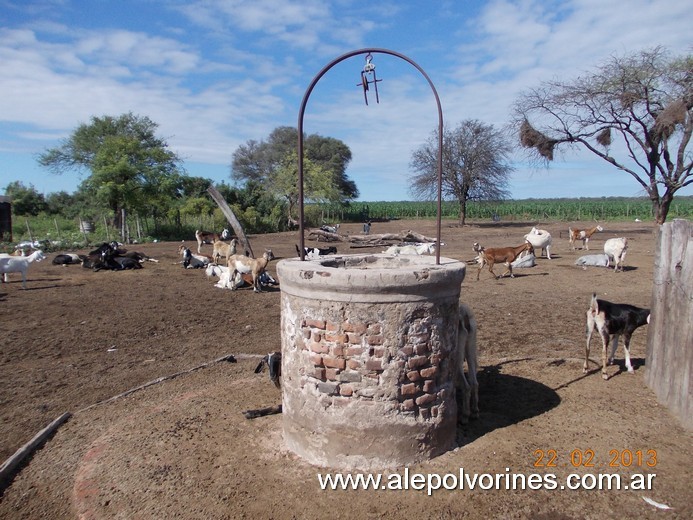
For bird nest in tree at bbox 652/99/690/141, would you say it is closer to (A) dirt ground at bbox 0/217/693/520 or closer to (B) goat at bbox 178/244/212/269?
(A) dirt ground at bbox 0/217/693/520

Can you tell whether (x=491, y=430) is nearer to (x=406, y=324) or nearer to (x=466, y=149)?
(x=406, y=324)

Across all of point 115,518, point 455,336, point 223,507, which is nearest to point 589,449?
point 455,336

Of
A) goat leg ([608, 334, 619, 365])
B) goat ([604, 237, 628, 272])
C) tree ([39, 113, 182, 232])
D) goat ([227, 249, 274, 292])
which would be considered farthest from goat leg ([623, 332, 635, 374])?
tree ([39, 113, 182, 232])

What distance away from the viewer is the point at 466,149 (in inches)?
1485

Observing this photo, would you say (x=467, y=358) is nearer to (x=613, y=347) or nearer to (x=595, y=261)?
(x=613, y=347)

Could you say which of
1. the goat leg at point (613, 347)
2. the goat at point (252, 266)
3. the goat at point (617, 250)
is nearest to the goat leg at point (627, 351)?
the goat leg at point (613, 347)

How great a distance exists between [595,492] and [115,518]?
370 centimetres

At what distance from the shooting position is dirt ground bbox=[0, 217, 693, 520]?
3600 millimetres

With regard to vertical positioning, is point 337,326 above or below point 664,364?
above

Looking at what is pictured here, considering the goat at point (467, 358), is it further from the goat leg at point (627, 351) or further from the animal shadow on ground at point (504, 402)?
the goat leg at point (627, 351)

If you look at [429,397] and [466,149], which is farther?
[466,149]

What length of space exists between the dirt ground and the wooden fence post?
0.21 m

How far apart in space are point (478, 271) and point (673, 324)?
9494mm

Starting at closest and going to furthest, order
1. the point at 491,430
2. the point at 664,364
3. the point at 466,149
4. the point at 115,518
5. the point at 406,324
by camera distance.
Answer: the point at 115,518
the point at 406,324
the point at 491,430
the point at 664,364
the point at 466,149
